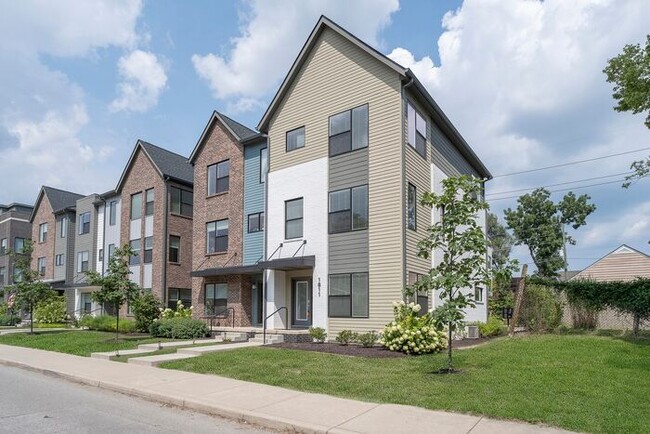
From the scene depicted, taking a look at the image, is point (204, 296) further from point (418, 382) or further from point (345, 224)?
point (418, 382)

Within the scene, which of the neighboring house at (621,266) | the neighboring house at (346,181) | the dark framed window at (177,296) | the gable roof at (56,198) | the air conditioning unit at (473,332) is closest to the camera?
the neighboring house at (346,181)

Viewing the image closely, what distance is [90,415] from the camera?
8453 millimetres

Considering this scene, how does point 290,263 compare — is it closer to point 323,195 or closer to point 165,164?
point 323,195

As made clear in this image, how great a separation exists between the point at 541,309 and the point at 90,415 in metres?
15.1

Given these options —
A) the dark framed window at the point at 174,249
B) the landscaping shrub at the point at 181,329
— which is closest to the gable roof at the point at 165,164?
the dark framed window at the point at 174,249

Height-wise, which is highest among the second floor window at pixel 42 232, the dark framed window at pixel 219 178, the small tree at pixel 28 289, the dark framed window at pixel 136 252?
the dark framed window at pixel 219 178

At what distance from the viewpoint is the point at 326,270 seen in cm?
1881

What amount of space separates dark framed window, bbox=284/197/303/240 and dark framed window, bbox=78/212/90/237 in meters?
21.9

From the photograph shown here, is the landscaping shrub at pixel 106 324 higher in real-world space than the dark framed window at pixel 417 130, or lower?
lower

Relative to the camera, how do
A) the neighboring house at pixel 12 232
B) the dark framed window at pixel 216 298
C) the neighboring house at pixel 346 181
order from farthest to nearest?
1. the neighboring house at pixel 12 232
2. the dark framed window at pixel 216 298
3. the neighboring house at pixel 346 181

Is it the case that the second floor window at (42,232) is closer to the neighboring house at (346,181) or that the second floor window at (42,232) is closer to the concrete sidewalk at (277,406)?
the neighboring house at (346,181)

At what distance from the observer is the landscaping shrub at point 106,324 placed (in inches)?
974

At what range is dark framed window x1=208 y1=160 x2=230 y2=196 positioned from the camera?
982 inches

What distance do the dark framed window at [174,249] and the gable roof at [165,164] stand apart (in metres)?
3.37
